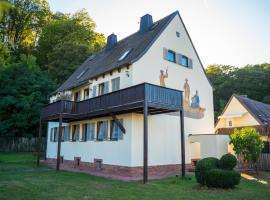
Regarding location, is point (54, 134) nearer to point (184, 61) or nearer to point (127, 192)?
point (184, 61)

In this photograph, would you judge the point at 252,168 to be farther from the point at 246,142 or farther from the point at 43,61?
the point at 43,61

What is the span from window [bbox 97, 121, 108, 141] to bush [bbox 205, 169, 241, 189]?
8306mm

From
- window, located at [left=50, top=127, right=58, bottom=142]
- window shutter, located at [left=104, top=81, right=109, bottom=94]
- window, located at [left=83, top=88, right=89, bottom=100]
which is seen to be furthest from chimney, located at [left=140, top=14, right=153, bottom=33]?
window, located at [left=50, top=127, right=58, bottom=142]

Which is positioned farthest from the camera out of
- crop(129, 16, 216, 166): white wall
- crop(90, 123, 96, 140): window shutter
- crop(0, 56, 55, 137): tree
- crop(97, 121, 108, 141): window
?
crop(0, 56, 55, 137): tree

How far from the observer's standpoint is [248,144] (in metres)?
17.0

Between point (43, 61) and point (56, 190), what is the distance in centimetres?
4044

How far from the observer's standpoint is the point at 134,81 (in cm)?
1639

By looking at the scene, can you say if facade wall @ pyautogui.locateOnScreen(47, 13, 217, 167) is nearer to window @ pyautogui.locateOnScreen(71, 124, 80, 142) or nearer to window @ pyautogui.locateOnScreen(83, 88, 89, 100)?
window @ pyautogui.locateOnScreen(71, 124, 80, 142)

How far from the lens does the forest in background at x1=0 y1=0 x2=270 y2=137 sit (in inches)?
1265

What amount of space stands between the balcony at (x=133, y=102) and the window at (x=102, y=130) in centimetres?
117

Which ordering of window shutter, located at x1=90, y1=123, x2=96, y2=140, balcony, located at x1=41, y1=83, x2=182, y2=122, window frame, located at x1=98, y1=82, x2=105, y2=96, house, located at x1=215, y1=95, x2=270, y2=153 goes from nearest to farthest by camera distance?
balcony, located at x1=41, y1=83, x2=182, y2=122, window shutter, located at x1=90, y1=123, x2=96, y2=140, window frame, located at x1=98, y1=82, x2=105, y2=96, house, located at x1=215, y1=95, x2=270, y2=153

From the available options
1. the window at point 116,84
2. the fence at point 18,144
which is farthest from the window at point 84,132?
the fence at point 18,144

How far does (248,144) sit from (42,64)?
129ft

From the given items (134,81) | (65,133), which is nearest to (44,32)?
(65,133)
